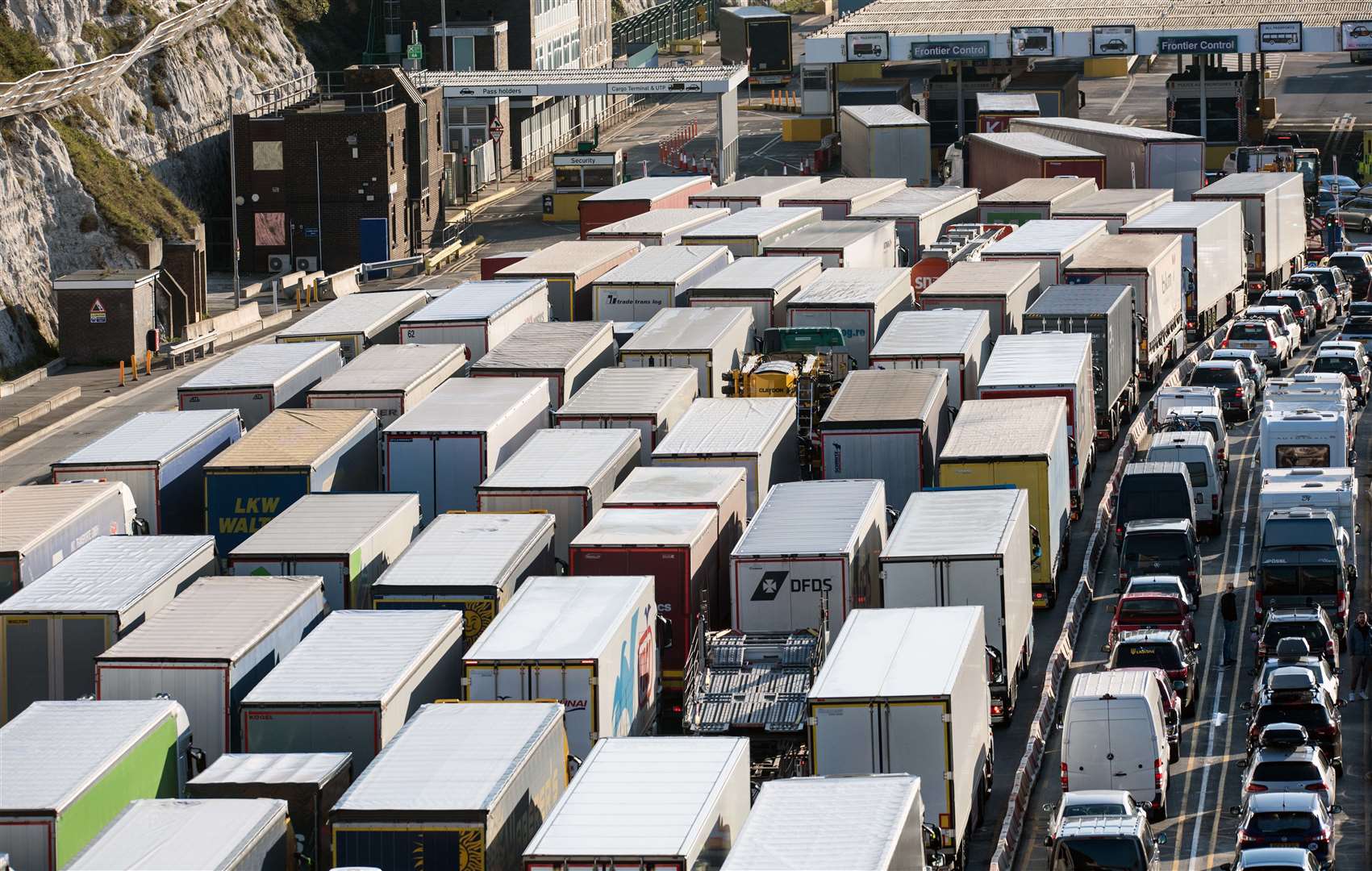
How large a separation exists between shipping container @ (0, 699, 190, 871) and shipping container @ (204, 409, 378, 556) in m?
9.81

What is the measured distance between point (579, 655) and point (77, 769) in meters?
6.92

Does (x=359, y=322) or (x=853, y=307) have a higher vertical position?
(x=853, y=307)

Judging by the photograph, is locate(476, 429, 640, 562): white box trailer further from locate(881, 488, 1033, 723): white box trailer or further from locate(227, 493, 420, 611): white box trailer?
locate(881, 488, 1033, 723): white box trailer

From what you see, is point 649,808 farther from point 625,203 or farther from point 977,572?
point 625,203

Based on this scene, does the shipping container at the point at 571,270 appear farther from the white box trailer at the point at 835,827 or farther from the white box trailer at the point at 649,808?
the white box trailer at the point at 835,827

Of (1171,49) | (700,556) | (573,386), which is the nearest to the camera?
(700,556)

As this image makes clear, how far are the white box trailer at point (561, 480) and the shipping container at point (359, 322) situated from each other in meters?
13.8

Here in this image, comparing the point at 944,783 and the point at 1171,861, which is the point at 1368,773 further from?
the point at 944,783

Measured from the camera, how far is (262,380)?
50719mm

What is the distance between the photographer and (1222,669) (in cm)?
3962

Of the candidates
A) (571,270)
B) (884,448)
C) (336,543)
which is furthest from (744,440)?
(571,270)

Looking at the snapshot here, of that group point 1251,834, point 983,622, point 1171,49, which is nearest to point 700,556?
point 983,622

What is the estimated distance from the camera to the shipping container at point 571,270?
203ft

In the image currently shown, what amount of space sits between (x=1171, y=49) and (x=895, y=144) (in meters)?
15.7
